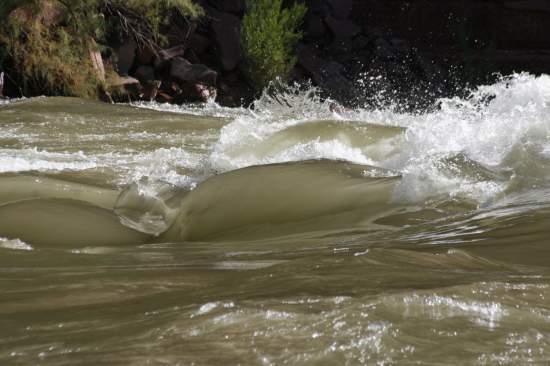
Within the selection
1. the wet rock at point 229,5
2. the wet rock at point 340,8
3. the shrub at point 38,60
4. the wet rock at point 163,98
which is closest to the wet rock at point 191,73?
the wet rock at point 163,98

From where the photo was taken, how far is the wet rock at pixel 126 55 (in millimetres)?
9812

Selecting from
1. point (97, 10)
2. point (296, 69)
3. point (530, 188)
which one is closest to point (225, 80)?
point (296, 69)

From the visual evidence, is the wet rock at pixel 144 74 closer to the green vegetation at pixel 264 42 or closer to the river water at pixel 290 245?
the green vegetation at pixel 264 42

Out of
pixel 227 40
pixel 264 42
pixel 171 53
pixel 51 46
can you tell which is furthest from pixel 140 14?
pixel 227 40

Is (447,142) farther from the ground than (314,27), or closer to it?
farther from the ground

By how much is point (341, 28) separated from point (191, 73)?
449cm

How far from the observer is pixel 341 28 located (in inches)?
547

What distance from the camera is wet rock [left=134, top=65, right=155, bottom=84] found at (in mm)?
9953

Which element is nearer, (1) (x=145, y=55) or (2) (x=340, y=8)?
(1) (x=145, y=55)

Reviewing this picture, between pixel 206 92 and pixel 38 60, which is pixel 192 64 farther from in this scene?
pixel 38 60

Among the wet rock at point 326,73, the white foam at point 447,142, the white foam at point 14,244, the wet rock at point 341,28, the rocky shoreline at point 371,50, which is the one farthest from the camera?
the wet rock at point 341,28

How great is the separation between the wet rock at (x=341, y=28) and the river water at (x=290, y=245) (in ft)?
29.3

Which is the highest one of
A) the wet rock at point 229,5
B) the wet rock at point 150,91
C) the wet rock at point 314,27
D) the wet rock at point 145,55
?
the wet rock at point 229,5

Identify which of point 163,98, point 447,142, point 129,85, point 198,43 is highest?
point 447,142
